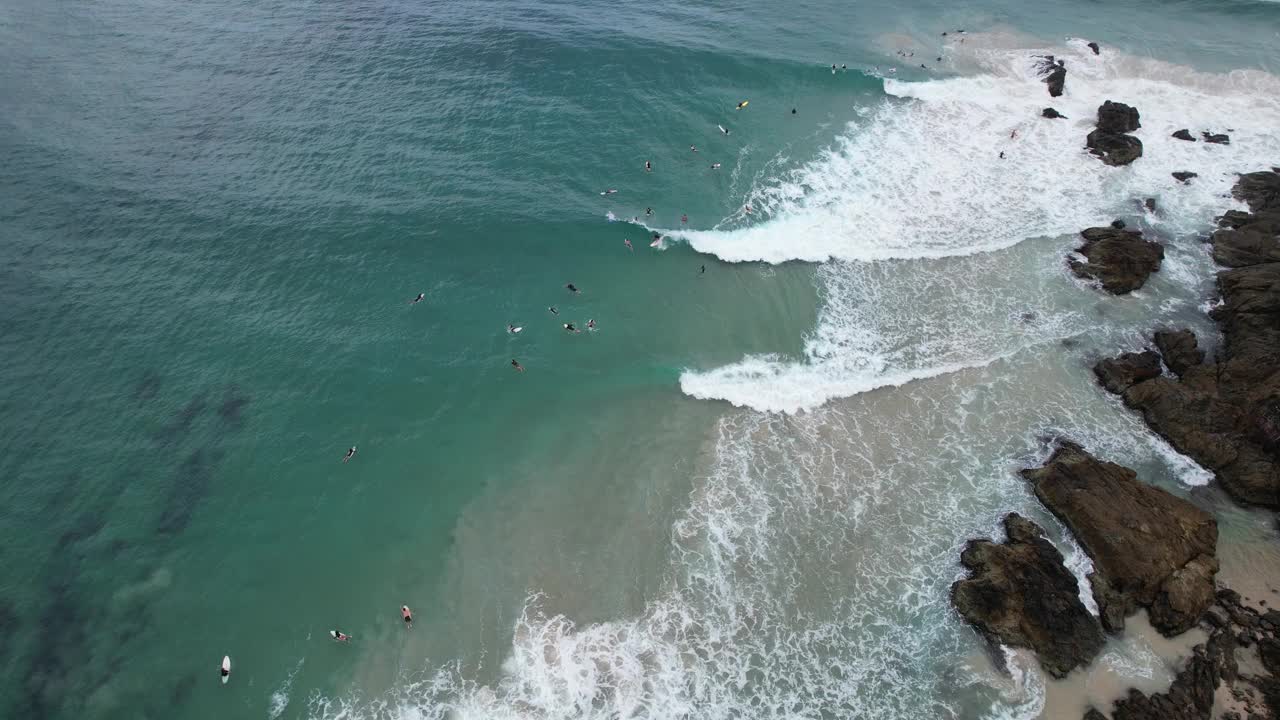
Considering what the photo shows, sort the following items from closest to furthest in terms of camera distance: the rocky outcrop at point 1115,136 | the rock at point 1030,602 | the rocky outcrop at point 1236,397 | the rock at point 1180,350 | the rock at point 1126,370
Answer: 1. the rock at point 1030,602
2. the rocky outcrop at point 1236,397
3. the rock at point 1126,370
4. the rock at point 1180,350
5. the rocky outcrop at point 1115,136

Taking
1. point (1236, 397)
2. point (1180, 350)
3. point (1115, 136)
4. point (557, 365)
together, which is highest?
point (1115, 136)

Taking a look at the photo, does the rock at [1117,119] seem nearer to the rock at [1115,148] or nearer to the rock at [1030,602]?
the rock at [1115,148]

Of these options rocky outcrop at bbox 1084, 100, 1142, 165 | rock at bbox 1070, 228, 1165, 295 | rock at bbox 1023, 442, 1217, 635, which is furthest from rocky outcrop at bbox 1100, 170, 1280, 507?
rocky outcrop at bbox 1084, 100, 1142, 165

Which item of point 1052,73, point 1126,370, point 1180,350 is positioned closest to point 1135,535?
point 1126,370

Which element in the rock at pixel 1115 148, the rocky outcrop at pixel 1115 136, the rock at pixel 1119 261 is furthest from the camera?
Result: the rocky outcrop at pixel 1115 136

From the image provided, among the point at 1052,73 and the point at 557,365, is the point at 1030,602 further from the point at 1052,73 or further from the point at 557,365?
the point at 1052,73

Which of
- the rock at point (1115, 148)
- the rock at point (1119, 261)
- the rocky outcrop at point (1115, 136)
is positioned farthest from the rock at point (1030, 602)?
the rocky outcrop at point (1115, 136)

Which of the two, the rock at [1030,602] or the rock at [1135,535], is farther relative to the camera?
the rock at [1135,535]

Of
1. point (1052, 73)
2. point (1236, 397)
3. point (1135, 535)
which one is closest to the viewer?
point (1135, 535)
